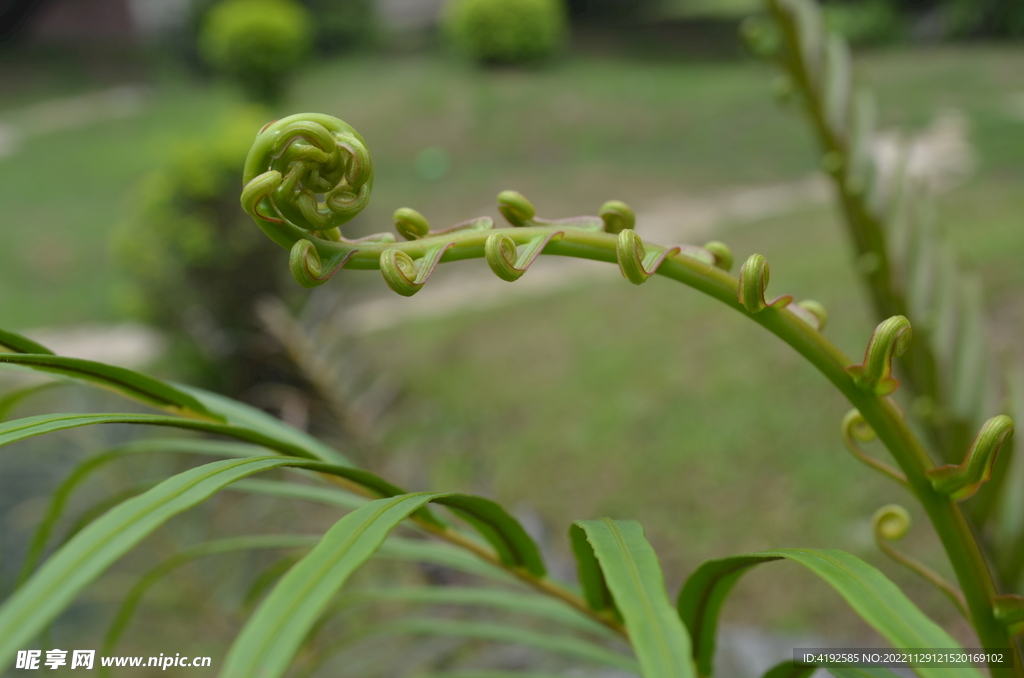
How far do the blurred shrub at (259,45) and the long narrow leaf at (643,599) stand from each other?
11.0 metres

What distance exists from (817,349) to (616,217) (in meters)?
0.12

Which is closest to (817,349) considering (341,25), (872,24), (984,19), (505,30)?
(505,30)

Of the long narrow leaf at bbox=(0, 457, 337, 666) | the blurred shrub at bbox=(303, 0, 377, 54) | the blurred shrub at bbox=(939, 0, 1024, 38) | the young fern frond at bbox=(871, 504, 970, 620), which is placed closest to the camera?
the long narrow leaf at bbox=(0, 457, 337, 666)

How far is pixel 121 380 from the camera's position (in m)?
0.46

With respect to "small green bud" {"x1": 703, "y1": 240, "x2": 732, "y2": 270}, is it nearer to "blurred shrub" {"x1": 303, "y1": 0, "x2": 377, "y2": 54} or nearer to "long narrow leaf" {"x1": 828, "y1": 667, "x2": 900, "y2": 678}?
"long narrow leaf" {"x1": 828, "y1": 667, "x2": 900, "y2": 678}

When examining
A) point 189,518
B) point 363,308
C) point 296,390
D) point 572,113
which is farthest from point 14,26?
point 189,518

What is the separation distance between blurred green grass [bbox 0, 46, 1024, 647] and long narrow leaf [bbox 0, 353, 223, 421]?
4.89 feet

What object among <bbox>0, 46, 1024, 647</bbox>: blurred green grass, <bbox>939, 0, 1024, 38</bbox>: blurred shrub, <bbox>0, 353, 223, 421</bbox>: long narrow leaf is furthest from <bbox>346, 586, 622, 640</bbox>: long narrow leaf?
<bbox>939, 0, 1024, 38</bbox>: blurred shrub

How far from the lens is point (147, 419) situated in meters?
0.39

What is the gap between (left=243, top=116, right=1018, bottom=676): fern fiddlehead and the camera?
370mm

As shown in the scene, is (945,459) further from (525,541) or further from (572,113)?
(572,113)

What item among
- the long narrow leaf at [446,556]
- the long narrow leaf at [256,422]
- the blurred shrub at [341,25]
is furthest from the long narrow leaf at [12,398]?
the blurred shrub at [341,25]

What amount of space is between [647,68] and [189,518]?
31.0 feet

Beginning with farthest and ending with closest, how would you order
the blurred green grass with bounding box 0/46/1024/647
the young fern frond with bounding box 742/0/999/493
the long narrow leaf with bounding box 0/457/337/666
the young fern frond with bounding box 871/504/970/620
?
the blurred green grass with bounding box 0/46/1024/647 < the young fern frond with bounding box 742/0/999/493 < the young fern frond with bounding box 871/504/970/620 < the long narrow leaf with bounding box 0/457/337/666
